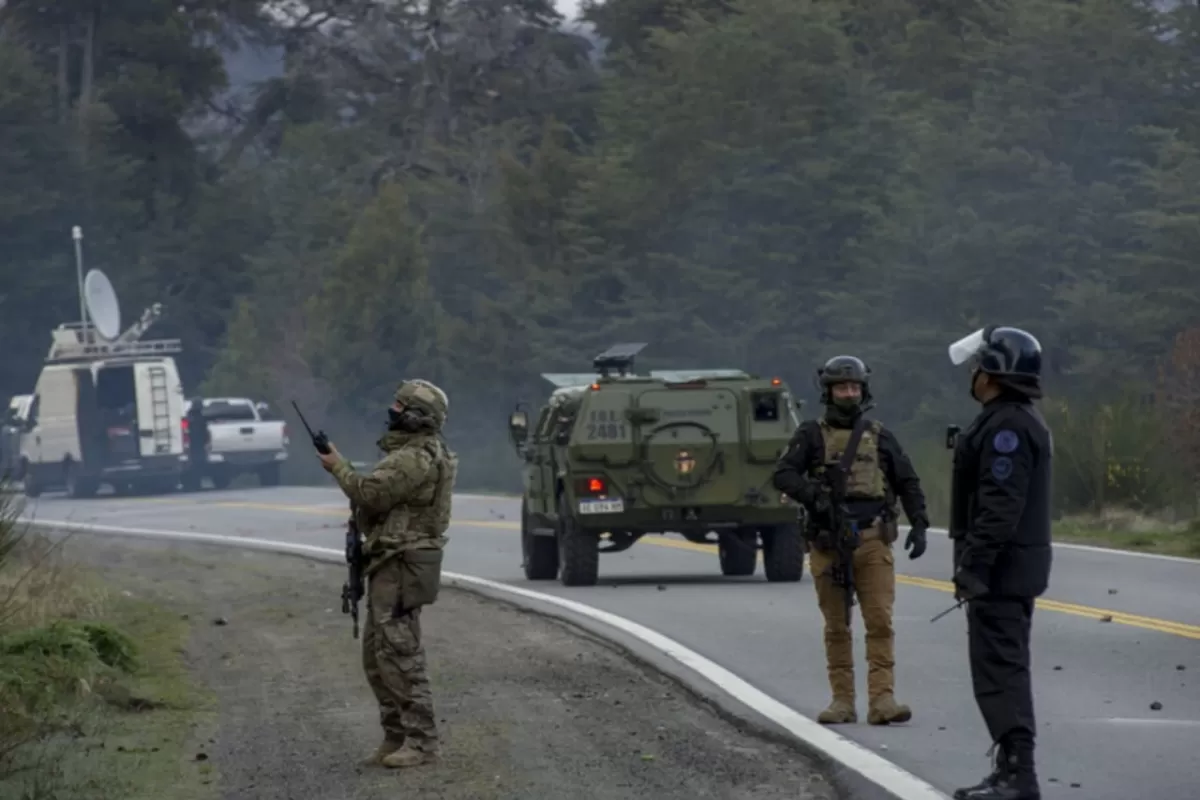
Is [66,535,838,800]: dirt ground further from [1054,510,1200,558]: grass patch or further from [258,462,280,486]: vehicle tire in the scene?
[258,462,280,486]: vehicle tire

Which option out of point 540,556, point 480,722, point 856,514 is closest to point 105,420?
point 540,556

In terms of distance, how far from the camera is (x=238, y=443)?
48.6 meters

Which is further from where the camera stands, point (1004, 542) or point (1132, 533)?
point (1132, 533)

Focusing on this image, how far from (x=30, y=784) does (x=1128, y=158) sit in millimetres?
39064

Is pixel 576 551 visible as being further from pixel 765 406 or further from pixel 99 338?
pixel 99 338

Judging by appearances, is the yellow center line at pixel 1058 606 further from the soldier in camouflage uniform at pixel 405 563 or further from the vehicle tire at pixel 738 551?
the soldier in camouflage uniform at pixel 405 563

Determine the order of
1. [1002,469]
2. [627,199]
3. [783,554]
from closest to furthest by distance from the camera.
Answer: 1. [1002,469]
2. [783,554]
3. [627,199]

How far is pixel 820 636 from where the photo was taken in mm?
15938

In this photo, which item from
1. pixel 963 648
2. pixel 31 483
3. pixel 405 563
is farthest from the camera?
pixel 31 483

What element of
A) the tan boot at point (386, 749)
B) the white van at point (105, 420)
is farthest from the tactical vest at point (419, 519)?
the white van at point (105, 420)

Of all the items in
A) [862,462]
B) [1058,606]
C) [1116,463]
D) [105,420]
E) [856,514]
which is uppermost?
[862,462]

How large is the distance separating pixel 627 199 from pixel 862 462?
43.6 meters

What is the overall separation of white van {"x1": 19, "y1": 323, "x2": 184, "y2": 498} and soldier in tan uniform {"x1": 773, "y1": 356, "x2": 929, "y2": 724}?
36945 millimetres

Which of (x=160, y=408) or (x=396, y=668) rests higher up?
(x=160, y=408)
